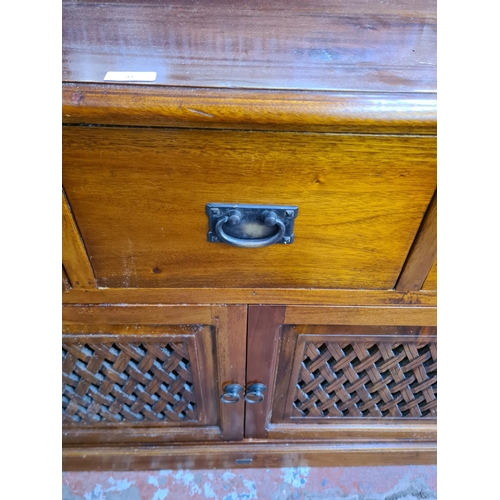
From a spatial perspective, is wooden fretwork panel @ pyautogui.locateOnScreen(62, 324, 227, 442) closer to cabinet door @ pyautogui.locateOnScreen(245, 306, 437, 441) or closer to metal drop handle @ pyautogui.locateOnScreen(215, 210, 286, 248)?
cabinet door @ pyautogui.locateOnScreen(245, 306, 437, 441)

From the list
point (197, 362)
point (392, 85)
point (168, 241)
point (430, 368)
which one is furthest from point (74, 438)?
point (392, 85)

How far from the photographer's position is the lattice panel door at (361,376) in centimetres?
77

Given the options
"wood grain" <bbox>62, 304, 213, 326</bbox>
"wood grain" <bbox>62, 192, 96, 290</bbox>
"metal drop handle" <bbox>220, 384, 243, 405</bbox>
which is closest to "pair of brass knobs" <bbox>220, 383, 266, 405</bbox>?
"metal drop handle" <bbox>220, 384, 243, 405</bbox>

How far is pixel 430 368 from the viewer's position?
83 centimetres

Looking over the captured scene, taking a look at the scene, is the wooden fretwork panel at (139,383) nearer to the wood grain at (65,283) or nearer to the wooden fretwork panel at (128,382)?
the wooden fretwork panel at (128,382)

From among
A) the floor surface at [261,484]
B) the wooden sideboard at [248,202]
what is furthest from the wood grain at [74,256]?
the floor surface at [261,484]

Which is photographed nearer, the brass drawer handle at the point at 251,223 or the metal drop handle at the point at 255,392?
the brass drawer handle at the point at 251,223

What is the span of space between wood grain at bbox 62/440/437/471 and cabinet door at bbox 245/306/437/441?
36 millimetres

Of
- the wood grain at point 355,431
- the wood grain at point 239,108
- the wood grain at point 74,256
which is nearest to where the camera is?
the wood grain at point 239,108

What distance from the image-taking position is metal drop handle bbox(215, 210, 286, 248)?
0.53 meters

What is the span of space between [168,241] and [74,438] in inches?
25.2

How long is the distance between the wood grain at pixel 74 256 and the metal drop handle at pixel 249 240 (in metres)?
0.19

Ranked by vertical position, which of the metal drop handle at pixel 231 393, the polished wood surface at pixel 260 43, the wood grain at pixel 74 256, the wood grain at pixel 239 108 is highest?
the polished wood surface at pixel 260 43

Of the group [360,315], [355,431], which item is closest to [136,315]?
[360,315]
